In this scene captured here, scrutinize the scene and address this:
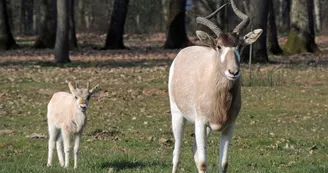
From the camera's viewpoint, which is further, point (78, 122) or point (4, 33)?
point (4, 33)

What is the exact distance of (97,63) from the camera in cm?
3031

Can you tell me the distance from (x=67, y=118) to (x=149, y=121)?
572 cm

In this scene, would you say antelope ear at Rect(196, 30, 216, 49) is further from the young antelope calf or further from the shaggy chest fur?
the shaggy chest fur

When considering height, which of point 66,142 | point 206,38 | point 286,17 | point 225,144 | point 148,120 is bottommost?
point 286,17

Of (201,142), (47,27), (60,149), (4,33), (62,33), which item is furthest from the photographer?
(47,27)

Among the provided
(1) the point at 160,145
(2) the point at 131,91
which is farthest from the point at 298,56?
(1) the point at 160,145

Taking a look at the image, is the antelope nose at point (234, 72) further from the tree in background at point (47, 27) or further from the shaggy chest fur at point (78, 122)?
the tree in background at point (47, 27)

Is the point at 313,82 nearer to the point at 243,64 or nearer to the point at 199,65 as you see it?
the point at 243,64

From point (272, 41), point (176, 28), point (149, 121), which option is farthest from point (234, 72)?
point (176, 28)

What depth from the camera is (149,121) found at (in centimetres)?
1716

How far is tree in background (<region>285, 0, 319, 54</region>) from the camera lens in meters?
36.5

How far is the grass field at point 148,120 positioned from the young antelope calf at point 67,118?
1.01 ft

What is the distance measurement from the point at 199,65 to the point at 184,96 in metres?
0.40

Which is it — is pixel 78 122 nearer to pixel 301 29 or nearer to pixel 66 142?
pixel 66 142
